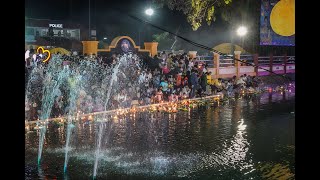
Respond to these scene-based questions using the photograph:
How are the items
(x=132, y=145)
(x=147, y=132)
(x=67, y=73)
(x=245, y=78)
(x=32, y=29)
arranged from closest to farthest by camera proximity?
(x=132, y=145) < (x=147, y=132) < (x=67, y=73) < (x=245, y=78) < (x=32, y=29)

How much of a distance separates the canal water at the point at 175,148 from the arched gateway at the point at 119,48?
26.2ft

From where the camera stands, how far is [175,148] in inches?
442

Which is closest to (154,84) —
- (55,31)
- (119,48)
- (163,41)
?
(119,48)

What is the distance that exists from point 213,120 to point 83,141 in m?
5.46

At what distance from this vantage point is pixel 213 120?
1568 centimetres

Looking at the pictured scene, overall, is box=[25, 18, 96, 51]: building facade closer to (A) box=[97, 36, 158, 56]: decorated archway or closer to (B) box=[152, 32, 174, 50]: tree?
(B) box=[152, 32, 174, 50]: tree

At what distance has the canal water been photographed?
29.7 feet

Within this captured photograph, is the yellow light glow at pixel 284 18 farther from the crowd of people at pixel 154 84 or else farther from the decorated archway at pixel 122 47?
the decorated archway at pixel 122 47

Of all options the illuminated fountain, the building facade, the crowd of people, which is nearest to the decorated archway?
Result: the crowd of people

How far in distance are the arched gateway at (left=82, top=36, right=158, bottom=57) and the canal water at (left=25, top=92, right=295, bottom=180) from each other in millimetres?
7988

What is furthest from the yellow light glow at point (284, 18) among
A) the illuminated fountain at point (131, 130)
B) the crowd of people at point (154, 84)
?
the illuminated fountain at point (131, 130)

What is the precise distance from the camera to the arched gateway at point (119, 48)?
24047 millimetres
